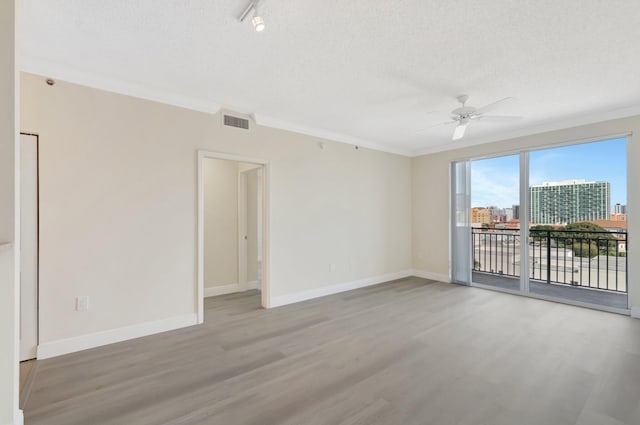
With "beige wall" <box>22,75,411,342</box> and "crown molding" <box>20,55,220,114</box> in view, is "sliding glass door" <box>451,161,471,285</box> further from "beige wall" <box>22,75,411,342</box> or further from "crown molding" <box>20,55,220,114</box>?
"crown molding" <box>20,55,220,114</box>

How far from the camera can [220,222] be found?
16.2ft

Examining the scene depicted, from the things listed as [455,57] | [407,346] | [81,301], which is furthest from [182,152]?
[407,346]

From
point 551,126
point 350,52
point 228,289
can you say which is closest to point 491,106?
point 350,52

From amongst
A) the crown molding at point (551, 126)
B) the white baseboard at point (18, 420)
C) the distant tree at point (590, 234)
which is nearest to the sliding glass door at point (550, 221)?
the distant tree at point (590, 234)

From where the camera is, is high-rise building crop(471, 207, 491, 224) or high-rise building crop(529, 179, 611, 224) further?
high-rise building crop(471, 207, 491, 224)

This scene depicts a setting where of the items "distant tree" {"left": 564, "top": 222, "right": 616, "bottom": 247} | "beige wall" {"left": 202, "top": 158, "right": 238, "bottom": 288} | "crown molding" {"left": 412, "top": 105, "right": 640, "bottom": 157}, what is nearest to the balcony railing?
"distant tree" {"left": 564, "top": 222, "right": 616, "bottom": 247}

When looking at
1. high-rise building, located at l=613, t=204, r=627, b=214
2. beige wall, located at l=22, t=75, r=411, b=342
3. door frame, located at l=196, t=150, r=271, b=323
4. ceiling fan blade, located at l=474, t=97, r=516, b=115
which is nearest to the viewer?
beige wall, located at l=22, t=75, r=411, b=342

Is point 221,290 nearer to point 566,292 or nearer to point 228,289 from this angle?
point 228,289

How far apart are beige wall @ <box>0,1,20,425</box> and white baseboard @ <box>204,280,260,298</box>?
3.15 meters

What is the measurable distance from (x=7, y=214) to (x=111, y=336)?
1.92 metres

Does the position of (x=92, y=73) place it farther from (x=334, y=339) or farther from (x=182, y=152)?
(x=334, y=339)

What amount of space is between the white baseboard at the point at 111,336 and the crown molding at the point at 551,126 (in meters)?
5.21

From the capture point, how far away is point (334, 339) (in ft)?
10.2

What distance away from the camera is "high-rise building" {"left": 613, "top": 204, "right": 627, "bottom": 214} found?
155 inches
